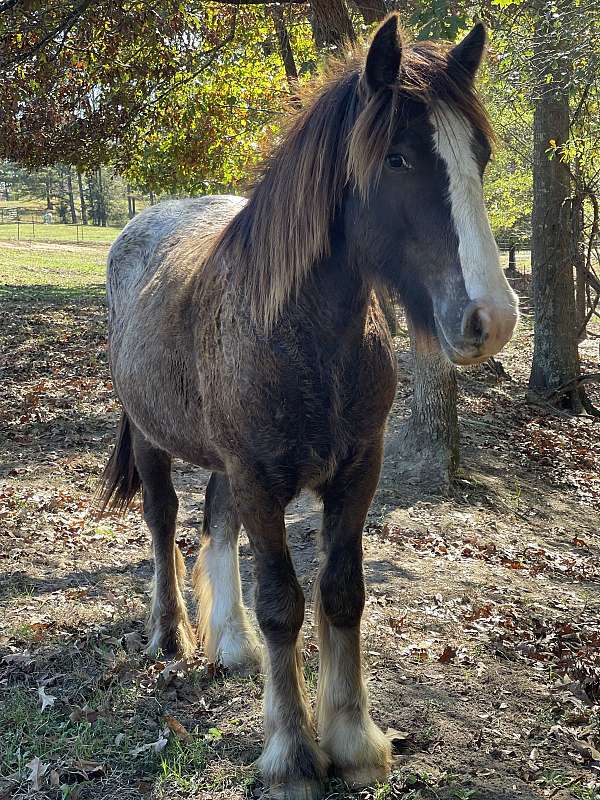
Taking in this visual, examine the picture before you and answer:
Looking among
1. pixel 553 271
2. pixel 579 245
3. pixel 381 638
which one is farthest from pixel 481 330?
pixel 579 245

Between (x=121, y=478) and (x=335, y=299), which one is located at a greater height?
(x=335, y=299)

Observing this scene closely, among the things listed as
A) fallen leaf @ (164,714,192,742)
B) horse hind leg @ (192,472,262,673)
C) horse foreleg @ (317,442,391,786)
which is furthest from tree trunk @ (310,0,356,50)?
fallen leaf @ (164,714,192,742)

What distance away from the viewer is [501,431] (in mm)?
9070

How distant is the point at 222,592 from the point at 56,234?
5011cm

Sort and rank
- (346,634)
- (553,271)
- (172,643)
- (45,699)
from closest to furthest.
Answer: (346,634)
(45,699)
(172,643)
(553,271)

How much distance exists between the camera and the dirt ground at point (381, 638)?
10.3ft

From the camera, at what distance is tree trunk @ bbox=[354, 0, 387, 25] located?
21.3 ft

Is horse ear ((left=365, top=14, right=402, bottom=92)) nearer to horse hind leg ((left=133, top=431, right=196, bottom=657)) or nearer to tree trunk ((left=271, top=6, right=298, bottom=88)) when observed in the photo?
horse hind leg ((left=133, top=431, right=196, bottom=657))

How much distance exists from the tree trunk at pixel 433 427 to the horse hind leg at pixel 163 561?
309cm

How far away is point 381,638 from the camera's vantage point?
4.23 m

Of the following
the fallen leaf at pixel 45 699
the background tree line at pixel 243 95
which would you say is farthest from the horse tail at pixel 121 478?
the background tree line at pixel 243 95

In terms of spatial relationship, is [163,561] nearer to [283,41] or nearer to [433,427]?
[433,427]

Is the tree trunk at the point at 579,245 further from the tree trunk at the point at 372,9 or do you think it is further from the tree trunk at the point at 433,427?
the tree trunk at the point at 372,9

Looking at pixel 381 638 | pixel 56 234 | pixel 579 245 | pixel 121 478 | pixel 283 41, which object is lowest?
pixel 381 638
